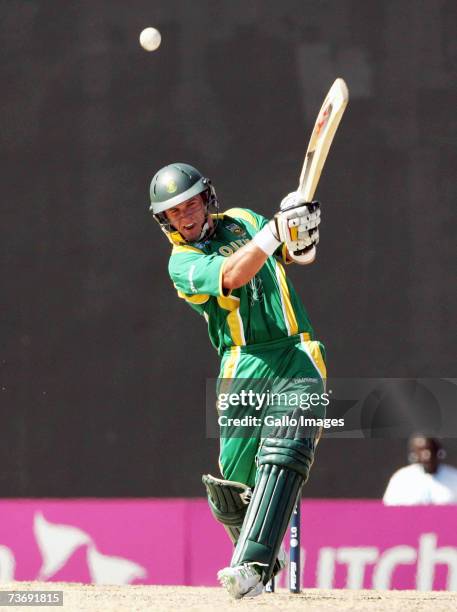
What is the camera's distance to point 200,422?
7836 millimetres

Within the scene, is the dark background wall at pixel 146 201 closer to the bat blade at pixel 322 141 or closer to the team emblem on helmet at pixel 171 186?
the team emblem on helmet at pixel 171 186

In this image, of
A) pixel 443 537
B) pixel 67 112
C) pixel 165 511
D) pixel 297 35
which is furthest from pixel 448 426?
pixel 67 112

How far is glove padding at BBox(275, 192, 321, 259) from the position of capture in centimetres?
446

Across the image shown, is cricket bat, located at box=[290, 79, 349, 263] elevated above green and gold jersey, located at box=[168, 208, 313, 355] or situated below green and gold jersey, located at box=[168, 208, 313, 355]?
above

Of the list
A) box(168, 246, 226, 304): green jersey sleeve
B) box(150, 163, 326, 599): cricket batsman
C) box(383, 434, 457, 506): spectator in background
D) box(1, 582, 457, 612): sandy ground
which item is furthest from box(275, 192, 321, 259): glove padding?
box(383, 434, 457, 506): spectator in background

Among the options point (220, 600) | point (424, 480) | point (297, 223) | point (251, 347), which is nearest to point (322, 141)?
point (297, 223)

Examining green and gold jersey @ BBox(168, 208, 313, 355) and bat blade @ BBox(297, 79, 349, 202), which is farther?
green and gold jersey @ BBox(168, 208, 313, 355)

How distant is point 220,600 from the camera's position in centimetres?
503

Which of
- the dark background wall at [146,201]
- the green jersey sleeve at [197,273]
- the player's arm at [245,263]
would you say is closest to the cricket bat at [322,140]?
the player's arm at [245,263]

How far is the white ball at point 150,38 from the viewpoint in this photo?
→ 7324 millimetres

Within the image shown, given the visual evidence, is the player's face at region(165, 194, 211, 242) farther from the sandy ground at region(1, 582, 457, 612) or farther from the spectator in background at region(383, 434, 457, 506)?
the spectator in background at region(383, 434, 457, 506)

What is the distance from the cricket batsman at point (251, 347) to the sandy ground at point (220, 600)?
198 mm

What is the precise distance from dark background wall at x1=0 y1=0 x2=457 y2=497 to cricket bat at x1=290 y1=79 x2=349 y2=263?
3185mm

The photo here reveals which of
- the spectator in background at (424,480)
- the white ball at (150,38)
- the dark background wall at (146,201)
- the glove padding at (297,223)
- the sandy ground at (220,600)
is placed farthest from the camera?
the dark background wall at (146,201)
